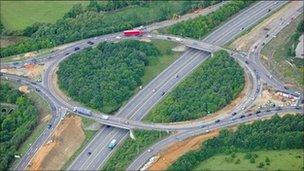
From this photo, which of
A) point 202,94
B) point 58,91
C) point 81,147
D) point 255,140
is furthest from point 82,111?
point 255,140

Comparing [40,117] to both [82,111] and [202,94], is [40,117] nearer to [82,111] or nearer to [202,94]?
[82,111]

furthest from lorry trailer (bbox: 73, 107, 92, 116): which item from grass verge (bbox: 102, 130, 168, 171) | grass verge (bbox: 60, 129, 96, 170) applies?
grass verge (bbox: 102, 130, 168, 171)

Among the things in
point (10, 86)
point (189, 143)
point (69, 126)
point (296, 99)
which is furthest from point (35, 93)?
point (296, 99)

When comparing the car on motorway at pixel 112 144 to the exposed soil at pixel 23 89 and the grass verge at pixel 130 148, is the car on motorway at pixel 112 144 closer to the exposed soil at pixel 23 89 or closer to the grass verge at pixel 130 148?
the grass verge at pixel 130 148

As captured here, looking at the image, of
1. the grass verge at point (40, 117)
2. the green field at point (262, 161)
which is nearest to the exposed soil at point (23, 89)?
the grass verge at point (40, 117)

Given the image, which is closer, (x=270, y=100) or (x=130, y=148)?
(x=130, y=148)

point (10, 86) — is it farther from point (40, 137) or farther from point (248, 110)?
point (248, 110)
